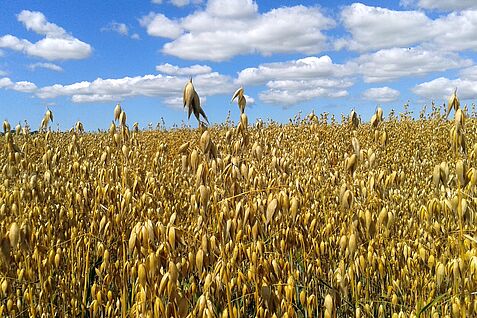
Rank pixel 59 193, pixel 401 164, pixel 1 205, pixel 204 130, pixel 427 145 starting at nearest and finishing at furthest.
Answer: pixel 204 130
pixel 1 205
pixel 59 193
pixel 401 164
pixel 427 145

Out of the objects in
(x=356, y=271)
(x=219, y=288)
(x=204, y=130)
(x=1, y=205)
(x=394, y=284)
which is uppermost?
(x=204, y=130)

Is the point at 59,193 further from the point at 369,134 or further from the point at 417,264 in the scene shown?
the point at 369,134

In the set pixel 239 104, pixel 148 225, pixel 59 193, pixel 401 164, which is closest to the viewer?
pixel 148 225

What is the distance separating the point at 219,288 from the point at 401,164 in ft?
17.8

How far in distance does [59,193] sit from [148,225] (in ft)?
8.29

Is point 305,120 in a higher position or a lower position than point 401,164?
higher

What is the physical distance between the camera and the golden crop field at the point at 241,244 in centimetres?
164

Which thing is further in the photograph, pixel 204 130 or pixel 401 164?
pixel 401 164

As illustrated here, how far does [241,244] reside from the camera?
188cm

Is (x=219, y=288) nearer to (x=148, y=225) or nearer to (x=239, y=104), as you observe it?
(x=148, y=225)

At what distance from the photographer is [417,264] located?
244 centimetres

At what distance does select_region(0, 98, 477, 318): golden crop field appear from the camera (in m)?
1.64

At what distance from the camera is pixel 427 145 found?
26.1 ft

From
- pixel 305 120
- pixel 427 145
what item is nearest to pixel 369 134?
pixel 427 145
